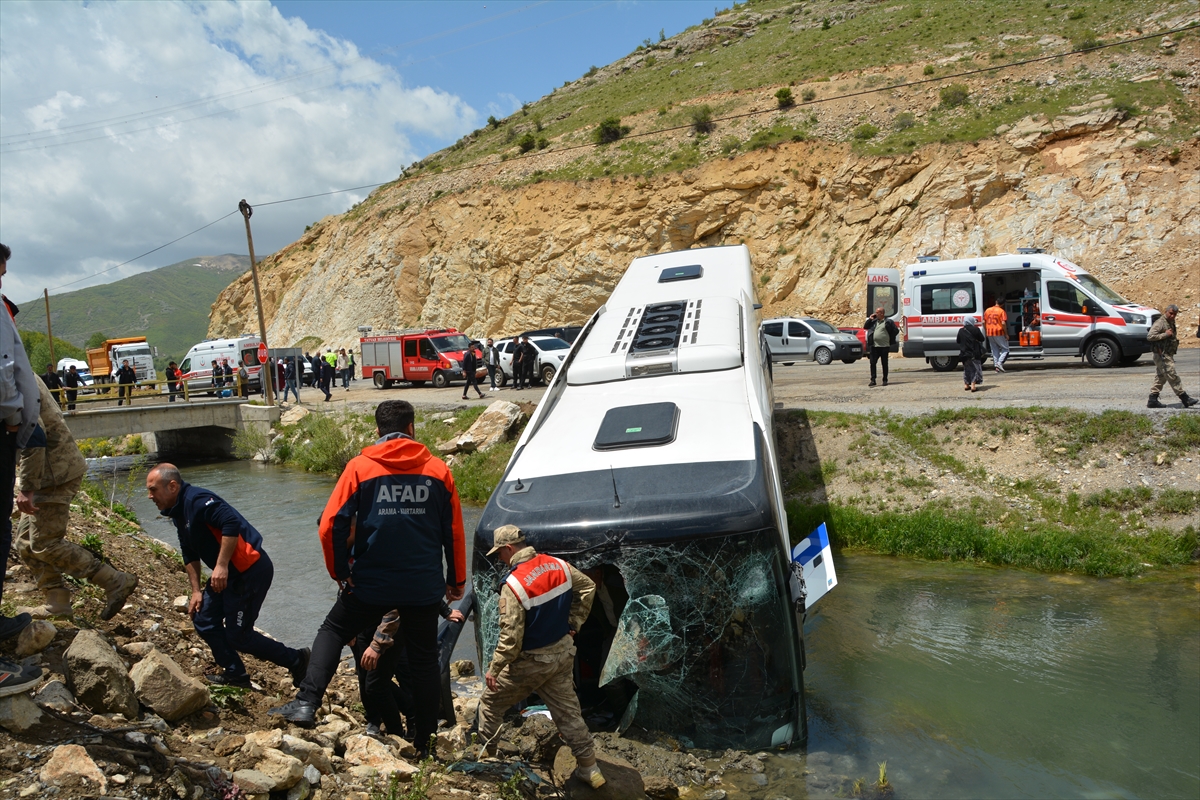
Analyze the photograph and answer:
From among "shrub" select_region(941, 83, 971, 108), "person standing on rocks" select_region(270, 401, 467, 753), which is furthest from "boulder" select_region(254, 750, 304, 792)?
"shrub" select_region(941, 83, 971, 108)

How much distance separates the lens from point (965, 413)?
1253 cm

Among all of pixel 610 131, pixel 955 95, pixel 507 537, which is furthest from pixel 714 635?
pixel 610 131

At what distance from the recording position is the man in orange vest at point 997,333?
17.7 meters

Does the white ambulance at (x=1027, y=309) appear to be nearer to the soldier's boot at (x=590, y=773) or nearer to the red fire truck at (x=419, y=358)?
the red fire truck at (x=419, y=358)

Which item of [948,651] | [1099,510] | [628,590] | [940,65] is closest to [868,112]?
[940,65]

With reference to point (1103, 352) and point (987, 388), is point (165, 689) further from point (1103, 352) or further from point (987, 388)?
point (1103, 352)

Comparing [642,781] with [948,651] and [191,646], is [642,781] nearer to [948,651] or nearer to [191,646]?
[191,646]

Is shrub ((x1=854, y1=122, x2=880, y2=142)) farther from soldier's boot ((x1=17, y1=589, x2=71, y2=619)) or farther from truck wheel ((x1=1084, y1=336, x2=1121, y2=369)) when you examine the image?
soldier's boot ((x1=17, y1=589, x2=71, y2=619))

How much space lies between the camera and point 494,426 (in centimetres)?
1819

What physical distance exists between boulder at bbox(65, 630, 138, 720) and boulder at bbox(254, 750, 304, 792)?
83 centimetres

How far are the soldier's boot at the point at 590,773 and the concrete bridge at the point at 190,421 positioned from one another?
79.6 ft

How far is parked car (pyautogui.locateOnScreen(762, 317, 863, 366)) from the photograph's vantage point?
26797 mm

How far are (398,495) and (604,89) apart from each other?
6490 centimetres

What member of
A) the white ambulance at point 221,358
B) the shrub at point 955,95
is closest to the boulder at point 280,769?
the white ambulance at point 221,358
